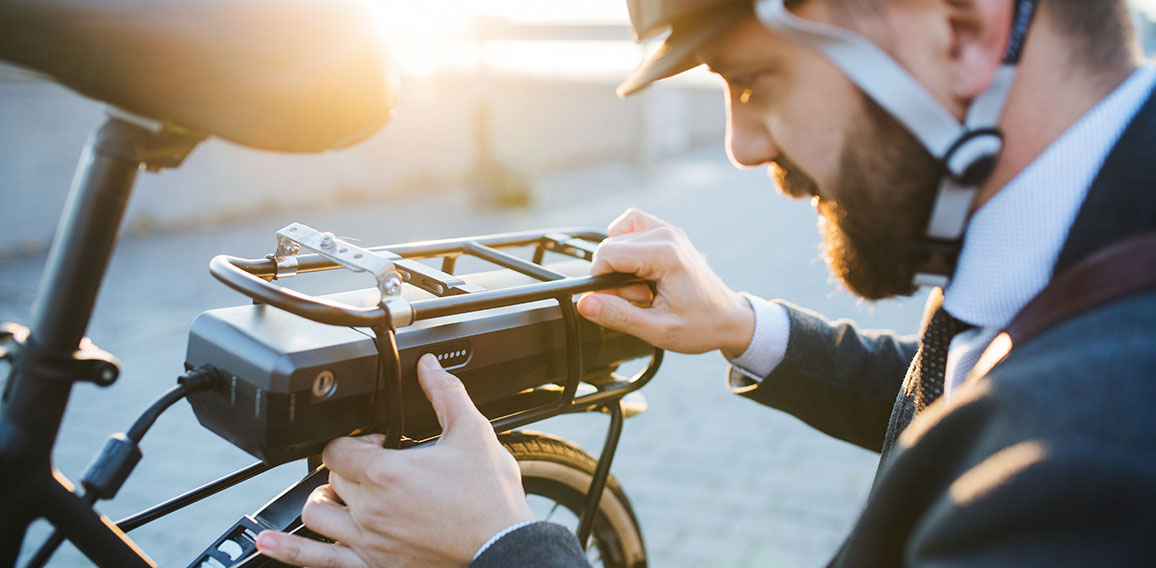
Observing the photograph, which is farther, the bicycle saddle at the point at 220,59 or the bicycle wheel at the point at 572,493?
the bicycle wheel at the point at 572,493

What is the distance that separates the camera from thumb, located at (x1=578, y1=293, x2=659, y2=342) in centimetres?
157

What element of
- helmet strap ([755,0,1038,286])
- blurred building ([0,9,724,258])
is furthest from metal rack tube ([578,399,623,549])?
blurred building ([0,9,724,258])

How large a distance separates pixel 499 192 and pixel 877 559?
11.1 metres

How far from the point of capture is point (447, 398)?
4.22ft

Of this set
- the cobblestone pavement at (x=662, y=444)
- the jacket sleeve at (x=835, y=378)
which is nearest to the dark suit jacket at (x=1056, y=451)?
the cobblestone pavement at (x=662, y=444)

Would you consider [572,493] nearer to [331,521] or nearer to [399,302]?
[331,521]

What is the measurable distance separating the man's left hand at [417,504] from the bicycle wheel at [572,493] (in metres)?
0.51

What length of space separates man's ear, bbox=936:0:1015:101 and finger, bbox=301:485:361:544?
1064 millimetres

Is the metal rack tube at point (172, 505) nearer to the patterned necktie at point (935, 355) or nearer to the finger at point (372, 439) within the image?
the finger at point (372, 439)

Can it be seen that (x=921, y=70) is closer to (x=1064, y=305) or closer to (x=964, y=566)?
(x=1064, y=305)

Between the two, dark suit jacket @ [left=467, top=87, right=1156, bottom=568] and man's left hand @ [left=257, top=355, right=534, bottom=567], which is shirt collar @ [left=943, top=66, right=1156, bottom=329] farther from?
man's left hand @ [left=257, top=355, right=534, bottom=567]

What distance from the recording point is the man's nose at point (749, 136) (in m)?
1.46

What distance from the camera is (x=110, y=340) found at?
5.89m

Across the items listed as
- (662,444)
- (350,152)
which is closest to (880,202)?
(662,444)
